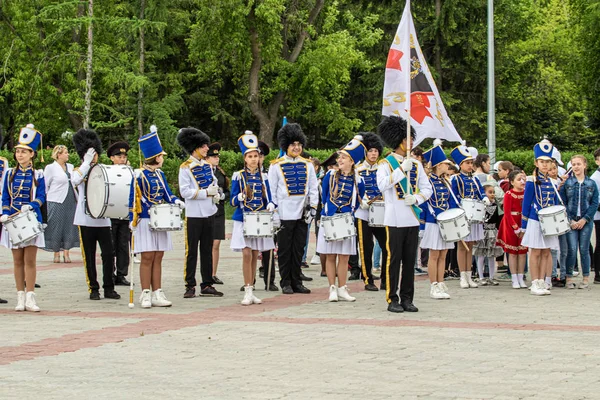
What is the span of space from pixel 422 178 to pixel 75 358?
5237 mm

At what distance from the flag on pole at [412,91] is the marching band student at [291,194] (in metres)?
1.55

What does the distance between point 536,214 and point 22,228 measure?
6.84 meters

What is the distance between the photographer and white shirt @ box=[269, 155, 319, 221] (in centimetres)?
1496

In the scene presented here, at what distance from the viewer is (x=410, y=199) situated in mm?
12961

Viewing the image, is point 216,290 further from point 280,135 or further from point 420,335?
point 420,335

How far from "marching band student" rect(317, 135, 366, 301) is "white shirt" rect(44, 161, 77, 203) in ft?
20.6

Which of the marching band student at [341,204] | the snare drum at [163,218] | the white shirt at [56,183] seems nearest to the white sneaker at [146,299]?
the snare drum at [163,218]

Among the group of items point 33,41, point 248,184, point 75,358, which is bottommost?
point 75,358

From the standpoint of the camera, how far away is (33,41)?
4847 cm

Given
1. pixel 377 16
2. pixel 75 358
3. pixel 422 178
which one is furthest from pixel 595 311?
pixel 377 16

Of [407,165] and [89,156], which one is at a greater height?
[89,156]

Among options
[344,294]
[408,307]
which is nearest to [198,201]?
[344,294]

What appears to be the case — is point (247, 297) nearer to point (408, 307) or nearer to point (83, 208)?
point (408, 307)

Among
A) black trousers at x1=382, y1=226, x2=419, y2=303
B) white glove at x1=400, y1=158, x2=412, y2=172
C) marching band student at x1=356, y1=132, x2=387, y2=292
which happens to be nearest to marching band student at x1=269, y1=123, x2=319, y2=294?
marching band student at x1=356, y1=132, x2=387, y2=292
